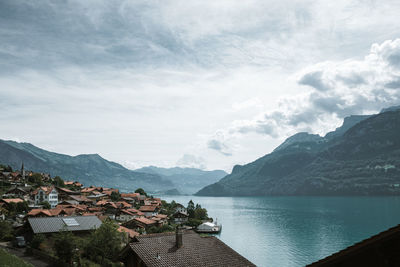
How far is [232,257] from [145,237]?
7636mm

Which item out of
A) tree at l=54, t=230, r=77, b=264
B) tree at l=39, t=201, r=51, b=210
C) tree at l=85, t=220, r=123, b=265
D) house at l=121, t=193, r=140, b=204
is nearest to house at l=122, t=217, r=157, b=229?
tree at l=39, t=201, r=51, b=210

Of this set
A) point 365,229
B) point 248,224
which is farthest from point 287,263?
point 248,224

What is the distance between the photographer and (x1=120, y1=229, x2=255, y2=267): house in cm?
2641

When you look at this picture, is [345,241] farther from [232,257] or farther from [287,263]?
[232,257]

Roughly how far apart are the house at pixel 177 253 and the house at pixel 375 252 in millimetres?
19370

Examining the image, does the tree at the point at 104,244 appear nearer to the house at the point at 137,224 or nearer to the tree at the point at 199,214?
the house at the point at 137,224

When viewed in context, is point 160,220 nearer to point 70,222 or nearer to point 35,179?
point 70,222

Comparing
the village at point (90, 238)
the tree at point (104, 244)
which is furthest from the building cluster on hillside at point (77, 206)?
the tree at point (104, 244)

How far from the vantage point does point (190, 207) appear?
497 feet

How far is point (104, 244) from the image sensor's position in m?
41.5

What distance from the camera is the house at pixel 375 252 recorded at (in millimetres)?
7719

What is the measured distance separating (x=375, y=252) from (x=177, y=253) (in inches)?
846

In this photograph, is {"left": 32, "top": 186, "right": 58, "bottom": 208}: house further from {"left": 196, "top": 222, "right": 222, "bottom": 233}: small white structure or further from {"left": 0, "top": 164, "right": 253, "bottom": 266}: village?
{"left": 196, "top": 222, "right": 222, "bottom": 233}: small white structure

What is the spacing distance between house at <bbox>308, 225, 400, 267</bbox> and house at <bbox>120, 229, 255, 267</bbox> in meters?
19.4
